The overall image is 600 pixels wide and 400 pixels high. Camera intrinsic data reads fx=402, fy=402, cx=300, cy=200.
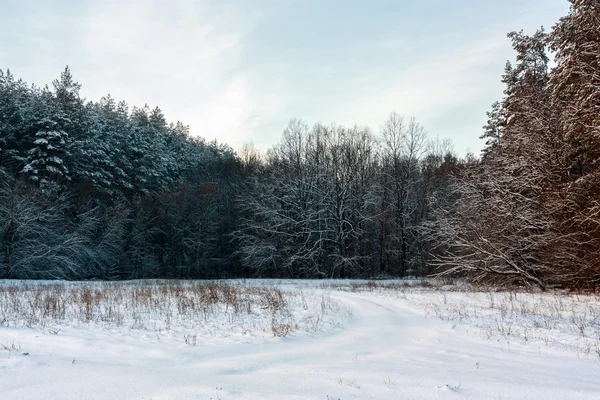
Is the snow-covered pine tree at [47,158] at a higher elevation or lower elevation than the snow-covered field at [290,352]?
higher

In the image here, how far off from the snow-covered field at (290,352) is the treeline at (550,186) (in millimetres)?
6953

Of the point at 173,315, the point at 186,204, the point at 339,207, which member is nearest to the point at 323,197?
the point at 339,207

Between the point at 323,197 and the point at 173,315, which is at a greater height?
the point at 323,197

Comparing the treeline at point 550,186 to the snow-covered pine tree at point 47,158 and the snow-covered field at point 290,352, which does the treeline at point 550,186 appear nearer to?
the snow-covered field at point 290,352

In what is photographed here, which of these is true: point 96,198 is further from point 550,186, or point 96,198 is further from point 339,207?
point 550,186

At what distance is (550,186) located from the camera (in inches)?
752

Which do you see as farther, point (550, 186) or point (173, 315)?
point (550, 186)

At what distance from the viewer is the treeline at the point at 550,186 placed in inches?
653

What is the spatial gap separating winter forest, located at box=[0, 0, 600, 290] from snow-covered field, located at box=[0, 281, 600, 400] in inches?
351

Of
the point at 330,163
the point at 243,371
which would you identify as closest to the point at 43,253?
the point at 330,163

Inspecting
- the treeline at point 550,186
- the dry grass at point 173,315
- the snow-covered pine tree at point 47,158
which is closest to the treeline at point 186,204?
the snow-covered pine tree at point 47,158

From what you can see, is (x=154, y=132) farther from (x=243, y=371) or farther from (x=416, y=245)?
(x=243, y=371)

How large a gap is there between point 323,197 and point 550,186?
25.5 m

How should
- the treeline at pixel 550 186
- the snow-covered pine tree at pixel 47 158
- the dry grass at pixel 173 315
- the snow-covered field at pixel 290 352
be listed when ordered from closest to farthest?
the snow-covered field at pixel 290 352
the dry grass at pixel 173 315
the treeline at pixel 550 186
the snow-covered pine tree at pixel 47 158
